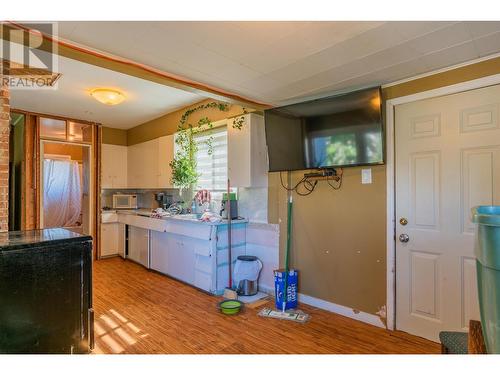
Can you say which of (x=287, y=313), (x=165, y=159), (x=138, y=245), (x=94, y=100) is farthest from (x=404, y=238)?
(x=94, y=100)

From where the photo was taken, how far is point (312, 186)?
10.9ft

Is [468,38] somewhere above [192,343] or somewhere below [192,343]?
above

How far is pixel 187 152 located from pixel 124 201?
2.07 m

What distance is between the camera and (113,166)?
6055 mm

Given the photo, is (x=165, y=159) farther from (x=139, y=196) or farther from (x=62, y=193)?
(x=62, y=193)

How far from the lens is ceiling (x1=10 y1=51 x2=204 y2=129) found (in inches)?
132

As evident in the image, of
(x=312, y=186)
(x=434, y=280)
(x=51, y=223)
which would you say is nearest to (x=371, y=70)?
(x=312, y=186)

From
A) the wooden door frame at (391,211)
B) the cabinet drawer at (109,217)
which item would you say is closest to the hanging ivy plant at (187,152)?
the cabinet drawer at (109,217)

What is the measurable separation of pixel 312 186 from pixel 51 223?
557 cm

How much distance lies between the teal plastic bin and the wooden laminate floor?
5.87ft

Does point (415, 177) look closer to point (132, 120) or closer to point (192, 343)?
point (192, 343)

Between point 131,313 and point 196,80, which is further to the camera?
point 131,313

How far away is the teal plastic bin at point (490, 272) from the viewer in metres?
0.73

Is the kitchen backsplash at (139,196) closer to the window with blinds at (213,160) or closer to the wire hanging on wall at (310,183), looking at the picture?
the window with blinds at (213,160)
